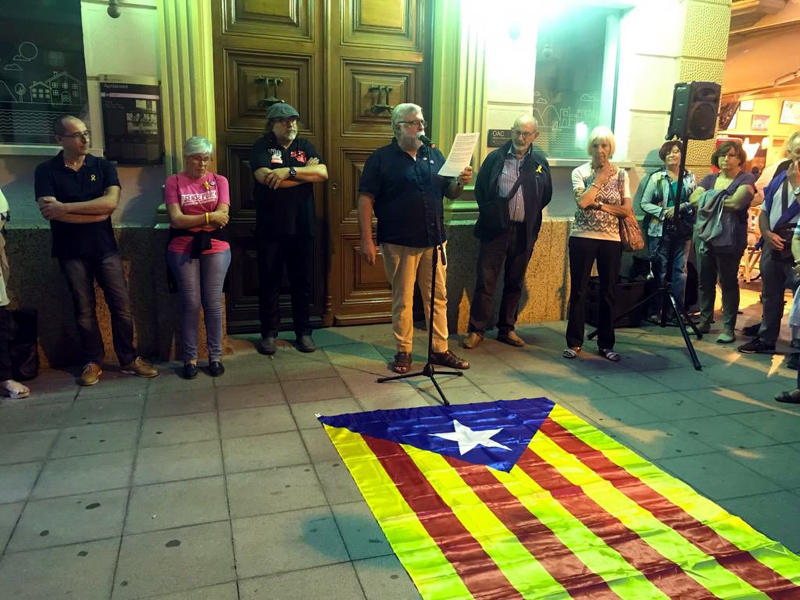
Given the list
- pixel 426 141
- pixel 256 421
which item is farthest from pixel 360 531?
pixel 426 141

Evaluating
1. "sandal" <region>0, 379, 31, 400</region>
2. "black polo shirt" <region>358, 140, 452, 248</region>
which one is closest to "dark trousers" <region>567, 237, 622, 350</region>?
"black polo shirt" <region>358, 140, 452, 248</region>

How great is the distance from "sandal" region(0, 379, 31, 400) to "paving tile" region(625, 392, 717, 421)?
14.1 feet

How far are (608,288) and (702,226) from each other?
151cm

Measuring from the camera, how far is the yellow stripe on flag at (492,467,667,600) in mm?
2748

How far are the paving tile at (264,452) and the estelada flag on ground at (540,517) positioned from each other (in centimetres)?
25

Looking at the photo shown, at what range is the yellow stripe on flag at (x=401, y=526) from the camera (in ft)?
9.01

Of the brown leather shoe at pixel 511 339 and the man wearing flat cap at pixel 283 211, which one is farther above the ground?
the man wearing flat cap at pixel 283 211

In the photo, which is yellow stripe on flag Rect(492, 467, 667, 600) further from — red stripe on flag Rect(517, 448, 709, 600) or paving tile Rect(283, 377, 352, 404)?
paving tile Rect(283, 377, 352, 404)

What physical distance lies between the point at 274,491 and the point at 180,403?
59.1 inches

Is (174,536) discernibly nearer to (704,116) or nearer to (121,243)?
(121,243)

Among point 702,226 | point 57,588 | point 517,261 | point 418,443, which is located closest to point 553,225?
point 517,261

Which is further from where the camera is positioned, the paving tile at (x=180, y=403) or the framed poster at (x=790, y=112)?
the framed poster at (x=790, y=112)

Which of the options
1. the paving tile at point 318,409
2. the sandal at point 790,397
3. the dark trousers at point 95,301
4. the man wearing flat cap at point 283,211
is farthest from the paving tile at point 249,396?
the sandal at point 790,397

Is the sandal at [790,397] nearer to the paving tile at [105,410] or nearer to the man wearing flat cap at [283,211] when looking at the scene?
the man wearing flat cap at [283,211]
